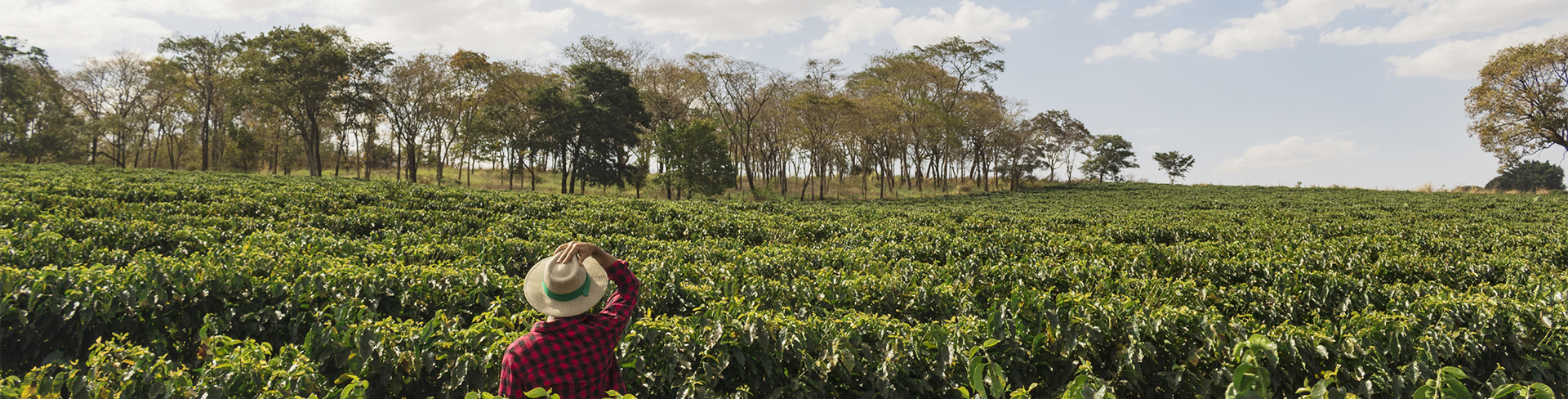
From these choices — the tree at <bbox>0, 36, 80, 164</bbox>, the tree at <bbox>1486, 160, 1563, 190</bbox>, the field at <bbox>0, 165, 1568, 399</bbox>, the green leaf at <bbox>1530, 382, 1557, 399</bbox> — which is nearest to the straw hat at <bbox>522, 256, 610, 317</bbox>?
the field at <bbox>0, 165, 1568, 399</bbox>

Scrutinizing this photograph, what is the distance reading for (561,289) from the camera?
291cm

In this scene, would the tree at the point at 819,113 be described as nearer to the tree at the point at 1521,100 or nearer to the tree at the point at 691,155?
the tree at the point at 691,155

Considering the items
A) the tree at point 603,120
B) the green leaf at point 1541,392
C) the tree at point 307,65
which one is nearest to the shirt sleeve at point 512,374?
the green leaf at point 1541,392

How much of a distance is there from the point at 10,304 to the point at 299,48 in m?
39.8

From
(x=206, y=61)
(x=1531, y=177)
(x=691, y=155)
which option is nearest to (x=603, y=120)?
(x=691, y=155)

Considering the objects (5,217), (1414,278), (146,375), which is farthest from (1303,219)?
(5,217)

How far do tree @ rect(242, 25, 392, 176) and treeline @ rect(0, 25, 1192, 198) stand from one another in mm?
90

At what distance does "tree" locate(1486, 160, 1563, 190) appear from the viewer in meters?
62.4

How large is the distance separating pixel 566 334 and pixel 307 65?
4396cm

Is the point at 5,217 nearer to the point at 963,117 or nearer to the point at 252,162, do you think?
the point at 963,117

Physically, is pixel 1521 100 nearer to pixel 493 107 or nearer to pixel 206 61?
pixel 493 107

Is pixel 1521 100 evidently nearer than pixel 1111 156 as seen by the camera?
Yes

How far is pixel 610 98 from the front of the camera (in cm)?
4084

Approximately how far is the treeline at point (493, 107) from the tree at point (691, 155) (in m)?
0.10
